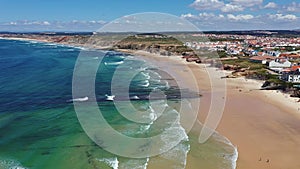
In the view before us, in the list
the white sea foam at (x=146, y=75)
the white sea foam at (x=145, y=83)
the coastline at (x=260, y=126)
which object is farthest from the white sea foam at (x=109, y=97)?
the white sea foam at (x=146, y=75)

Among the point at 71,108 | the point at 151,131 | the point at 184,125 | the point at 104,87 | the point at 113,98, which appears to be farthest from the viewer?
the point at 104,87

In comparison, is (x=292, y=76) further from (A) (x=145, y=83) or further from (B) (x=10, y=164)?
(B) (x=10, y=164)

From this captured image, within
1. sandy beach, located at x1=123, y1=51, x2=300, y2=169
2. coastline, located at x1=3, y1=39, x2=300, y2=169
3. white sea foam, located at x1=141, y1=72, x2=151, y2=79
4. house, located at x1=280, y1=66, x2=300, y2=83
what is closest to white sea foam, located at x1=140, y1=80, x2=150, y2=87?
white sea foam, located at x1=141, y1=72, x2=151, y2=79

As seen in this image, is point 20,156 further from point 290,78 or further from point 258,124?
point 290,78

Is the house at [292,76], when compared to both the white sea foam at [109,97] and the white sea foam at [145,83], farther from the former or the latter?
the white sea foam at [109,97]

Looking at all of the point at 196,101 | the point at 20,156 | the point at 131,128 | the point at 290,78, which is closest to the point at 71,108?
the point at 131,128

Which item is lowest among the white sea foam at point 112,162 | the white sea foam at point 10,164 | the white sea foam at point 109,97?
the white sea foam at point 112,162

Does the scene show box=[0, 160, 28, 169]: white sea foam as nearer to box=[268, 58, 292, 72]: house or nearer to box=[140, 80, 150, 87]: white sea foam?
box=[140, 80, 150, 87]: white sea foam

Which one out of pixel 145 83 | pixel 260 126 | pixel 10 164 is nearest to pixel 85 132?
pixel 10 164
